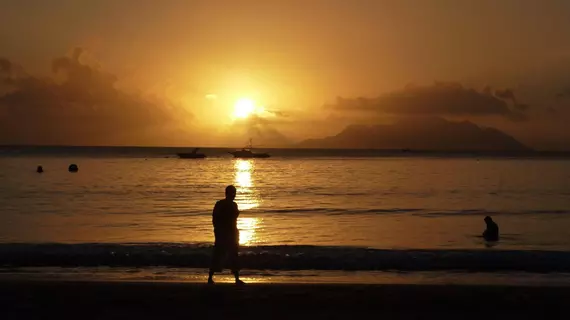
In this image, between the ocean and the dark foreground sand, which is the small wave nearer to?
the ocean

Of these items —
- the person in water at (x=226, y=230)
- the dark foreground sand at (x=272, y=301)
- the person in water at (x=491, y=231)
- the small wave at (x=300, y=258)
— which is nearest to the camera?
the dark foreground sand at (x=272, y=301)

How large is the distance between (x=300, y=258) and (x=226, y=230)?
6.52 metres

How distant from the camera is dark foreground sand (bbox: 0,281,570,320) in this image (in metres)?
11.0

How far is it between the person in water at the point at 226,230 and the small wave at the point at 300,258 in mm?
5006

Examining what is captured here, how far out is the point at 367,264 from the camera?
1875cm

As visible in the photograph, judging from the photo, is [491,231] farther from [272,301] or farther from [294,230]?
[272,301]

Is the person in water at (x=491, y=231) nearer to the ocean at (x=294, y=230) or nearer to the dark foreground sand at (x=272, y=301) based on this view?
the ocean at (x=294, y=230)

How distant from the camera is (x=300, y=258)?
19234 mm

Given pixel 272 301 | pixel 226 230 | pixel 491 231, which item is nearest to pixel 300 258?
pixel 226 230

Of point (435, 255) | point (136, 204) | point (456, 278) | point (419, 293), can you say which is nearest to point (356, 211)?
point (136, 204)

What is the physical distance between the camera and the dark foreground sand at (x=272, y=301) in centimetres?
1102

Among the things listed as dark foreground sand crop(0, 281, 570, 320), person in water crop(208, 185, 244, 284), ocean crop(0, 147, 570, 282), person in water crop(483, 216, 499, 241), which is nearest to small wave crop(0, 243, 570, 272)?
ocean crop(0, 147, 570, 282)

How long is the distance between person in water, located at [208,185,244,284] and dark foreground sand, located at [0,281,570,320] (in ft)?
1.97

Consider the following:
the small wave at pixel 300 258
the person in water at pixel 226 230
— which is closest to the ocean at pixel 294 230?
the small wave at pixel 300 258
